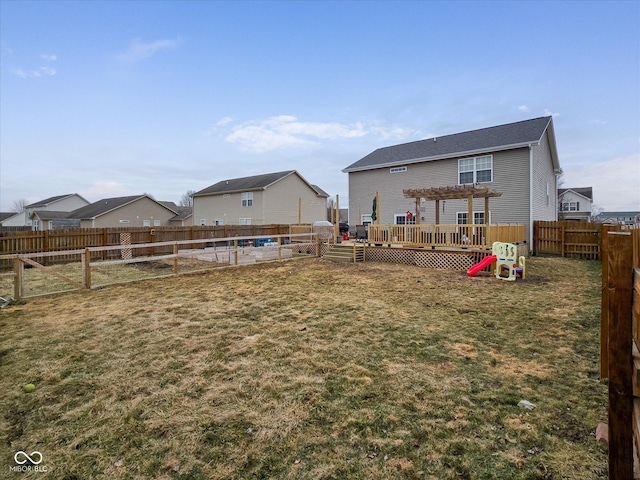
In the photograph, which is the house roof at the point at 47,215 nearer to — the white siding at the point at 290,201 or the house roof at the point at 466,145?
the white siding at the point at 290,201

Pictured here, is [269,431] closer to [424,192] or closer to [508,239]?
[424,192]

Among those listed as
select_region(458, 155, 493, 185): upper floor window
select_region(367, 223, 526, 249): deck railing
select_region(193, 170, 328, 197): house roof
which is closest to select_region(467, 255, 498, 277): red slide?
select_region(367, 223, 526, 249): deck railing

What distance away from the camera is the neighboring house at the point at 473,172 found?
1544 centimetres

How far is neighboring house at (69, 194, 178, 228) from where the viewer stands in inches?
1277

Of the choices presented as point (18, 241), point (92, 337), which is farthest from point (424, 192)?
point (18, 241)

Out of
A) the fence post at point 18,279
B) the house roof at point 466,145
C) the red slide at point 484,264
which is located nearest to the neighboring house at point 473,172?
the house roof at point 466,145

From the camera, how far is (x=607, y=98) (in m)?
14.8

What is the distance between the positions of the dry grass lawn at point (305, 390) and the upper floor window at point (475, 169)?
11.7 metres

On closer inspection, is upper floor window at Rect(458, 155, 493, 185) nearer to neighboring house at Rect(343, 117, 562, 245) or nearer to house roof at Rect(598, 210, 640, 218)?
neighboring house at Rect(343, 117, 562, 245)

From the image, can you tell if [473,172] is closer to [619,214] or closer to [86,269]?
[86,269]

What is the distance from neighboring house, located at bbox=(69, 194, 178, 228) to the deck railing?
30.1 m

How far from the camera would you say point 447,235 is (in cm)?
1205

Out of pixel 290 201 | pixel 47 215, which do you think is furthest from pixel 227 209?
pixel 47 215

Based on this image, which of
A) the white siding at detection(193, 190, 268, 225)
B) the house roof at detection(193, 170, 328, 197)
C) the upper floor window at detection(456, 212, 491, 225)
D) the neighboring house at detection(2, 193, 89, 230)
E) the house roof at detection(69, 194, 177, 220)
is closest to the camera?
the upper floor window at detection(456, 212, 491, 225)
